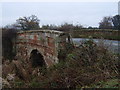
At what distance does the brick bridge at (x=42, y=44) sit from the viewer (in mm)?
10688

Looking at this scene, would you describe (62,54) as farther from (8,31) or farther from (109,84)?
(8,31)

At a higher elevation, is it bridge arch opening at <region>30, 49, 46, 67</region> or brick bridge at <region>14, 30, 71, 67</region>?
brick bridge at <region>14, 30, 71, 67</region>

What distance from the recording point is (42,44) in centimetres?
1242

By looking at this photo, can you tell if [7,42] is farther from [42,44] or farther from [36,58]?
[42,44]

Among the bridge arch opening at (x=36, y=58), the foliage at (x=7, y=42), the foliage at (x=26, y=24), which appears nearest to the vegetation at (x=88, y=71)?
the bridge arch opening at (x=36, y=58)

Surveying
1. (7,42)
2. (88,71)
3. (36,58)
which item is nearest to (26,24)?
(7,42)

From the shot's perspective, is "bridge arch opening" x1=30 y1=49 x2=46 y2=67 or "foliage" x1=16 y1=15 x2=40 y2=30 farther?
"foliage" x1=16 y1=15 x2=40 y2=30

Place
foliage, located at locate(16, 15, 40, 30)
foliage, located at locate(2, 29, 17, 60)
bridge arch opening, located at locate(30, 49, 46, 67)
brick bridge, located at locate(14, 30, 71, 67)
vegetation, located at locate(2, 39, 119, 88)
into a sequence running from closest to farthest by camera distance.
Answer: vegetation, located at locate(2, 39, 119, 88)
brick bridge, located at locate(14, 30, 71, 67)
bridge arch opening, located at locate(30, 49, 46, 67)
foliage, located at locate(2, 29, 17, 60)
foliage, located at locate(16, 15, 40, 30)

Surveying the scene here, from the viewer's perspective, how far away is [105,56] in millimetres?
7766

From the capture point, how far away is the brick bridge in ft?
35.1

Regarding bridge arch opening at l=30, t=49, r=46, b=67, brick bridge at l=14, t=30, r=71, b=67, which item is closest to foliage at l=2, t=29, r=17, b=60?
brick bridge at l=14, t=30, r=71, b=67

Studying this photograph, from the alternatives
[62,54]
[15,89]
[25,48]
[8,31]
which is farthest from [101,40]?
[8,31]

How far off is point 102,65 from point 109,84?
185cm

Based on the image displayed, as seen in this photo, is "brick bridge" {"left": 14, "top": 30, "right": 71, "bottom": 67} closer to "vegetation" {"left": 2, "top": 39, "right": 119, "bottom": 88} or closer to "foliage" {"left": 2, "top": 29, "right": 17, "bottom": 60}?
"foliage" {"left": 2, "top": 29, "right": 17, "bottom": 60}
